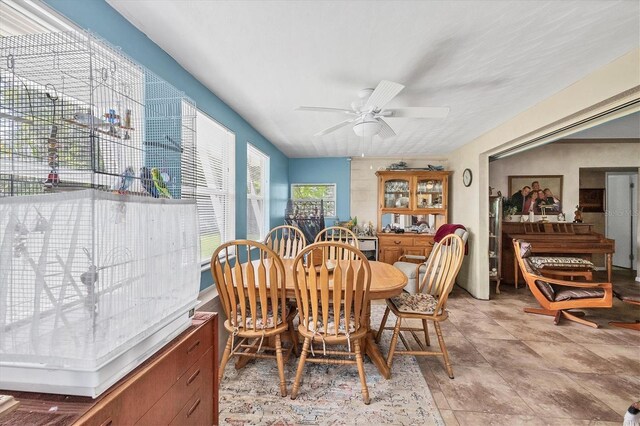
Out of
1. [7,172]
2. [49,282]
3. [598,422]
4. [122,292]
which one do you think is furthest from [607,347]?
[7,172]

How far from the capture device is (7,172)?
2.68 ft

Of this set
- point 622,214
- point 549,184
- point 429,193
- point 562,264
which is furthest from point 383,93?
point 622,214

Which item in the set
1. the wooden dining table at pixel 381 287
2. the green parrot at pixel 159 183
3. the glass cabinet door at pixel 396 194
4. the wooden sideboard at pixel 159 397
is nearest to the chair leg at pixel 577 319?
the wooden dining table at pixel 381 287

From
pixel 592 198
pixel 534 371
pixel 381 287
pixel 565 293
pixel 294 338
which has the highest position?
pixel 592 198

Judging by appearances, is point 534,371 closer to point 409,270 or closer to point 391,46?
point 409,270

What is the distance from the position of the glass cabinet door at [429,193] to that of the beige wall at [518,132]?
9.3 inches

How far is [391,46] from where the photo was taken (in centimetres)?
171

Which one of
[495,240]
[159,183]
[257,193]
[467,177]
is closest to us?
[159,183]

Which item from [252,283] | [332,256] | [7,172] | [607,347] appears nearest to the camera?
[7,172]

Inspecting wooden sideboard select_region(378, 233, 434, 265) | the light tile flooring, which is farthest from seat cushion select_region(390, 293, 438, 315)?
wooden sideboard select_region(378, 233, 434, 265)

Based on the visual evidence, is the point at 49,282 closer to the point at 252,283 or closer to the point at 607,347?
the point at 252,283

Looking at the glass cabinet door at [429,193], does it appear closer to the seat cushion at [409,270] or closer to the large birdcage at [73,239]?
the seat cushion at [409,270]

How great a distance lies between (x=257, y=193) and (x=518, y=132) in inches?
135

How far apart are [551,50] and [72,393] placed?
2947mm
